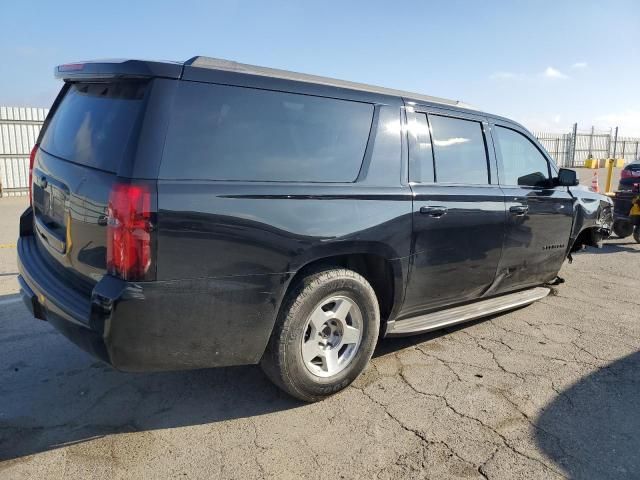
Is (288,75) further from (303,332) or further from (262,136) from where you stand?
(303,332)

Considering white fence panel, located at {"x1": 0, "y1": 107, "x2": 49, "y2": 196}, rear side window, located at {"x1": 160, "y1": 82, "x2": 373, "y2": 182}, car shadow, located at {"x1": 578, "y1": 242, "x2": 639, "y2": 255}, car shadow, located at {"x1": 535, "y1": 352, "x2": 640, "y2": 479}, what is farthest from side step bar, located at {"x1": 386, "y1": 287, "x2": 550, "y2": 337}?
white fence panel, located at {"x1": 0, "y1": 107, "x2": 49, "y2": 196}

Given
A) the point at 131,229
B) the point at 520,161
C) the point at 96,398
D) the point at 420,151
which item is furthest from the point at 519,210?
the point at 96,398

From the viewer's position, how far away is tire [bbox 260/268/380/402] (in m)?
3.01

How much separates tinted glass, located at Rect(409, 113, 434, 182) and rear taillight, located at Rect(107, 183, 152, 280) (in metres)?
1.88

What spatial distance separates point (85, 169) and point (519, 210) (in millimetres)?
3388

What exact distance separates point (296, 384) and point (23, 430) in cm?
157

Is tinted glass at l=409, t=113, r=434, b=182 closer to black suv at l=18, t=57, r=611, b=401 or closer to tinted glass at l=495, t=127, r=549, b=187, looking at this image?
black suv at l=18, t=57, r=611, b=401

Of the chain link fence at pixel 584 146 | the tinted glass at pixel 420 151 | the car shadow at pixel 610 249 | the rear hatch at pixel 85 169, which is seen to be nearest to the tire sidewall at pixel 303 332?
the tinted glass at pixel 420 151

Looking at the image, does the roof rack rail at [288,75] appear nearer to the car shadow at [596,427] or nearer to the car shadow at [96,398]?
the car shadow at [96,398]

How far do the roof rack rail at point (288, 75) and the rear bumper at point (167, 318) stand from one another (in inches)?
45.1

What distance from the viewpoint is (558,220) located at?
4.94 meters

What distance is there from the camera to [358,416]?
312cm

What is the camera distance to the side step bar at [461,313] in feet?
12.2

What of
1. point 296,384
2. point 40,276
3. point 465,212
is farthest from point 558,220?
point 40,276
